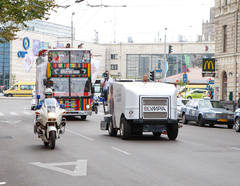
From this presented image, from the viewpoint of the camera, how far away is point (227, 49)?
126 feet

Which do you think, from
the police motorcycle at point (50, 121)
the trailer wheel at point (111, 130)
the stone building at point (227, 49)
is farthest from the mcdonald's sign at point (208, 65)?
the police motorcycle at point (50, 121)

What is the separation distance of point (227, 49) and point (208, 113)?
15.0 metres

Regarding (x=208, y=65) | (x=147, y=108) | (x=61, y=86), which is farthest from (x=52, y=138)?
(x=208, y=65)

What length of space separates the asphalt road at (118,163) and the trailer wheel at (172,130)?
26.7 inches

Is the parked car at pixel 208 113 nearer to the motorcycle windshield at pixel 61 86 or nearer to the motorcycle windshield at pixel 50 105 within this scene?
the motorcycle windshield at pixel 61 86

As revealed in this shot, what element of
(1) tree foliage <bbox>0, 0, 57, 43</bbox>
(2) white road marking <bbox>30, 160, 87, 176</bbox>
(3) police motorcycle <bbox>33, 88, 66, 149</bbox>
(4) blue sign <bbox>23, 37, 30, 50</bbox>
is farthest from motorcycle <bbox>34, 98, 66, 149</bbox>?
(4) blue sign <bbox>23, 37, 30, 50</bbox>

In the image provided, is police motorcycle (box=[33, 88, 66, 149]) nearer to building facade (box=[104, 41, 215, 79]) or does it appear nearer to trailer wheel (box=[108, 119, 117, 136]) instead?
trailer wheel (box=[108, 119, 117, 136])

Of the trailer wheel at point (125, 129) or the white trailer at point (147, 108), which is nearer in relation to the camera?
the white trailer at point (147, 108)

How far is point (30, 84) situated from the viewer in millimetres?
73562

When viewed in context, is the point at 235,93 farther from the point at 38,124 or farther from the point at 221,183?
the point at 221,183

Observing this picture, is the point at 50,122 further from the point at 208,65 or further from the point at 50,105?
the point at 208,65

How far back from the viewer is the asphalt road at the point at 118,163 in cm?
805

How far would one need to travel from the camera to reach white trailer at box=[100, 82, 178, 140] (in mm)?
15133

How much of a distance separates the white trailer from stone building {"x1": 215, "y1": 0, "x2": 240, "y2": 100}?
2229 cm
